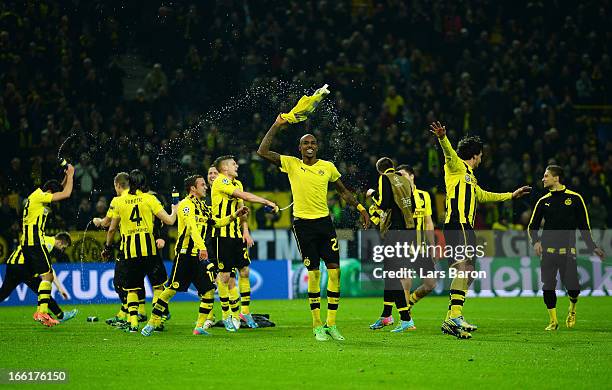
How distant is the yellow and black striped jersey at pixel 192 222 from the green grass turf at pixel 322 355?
1.27 metres

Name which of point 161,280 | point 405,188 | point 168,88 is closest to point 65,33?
point 168,88

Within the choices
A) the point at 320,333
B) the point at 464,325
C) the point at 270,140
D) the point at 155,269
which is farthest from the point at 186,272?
the point at 464,325

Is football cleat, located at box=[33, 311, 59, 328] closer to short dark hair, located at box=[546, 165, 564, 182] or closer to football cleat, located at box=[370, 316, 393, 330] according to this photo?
football cleat, located at box=[370, 316, 393, 330]

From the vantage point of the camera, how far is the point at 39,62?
1030 inches

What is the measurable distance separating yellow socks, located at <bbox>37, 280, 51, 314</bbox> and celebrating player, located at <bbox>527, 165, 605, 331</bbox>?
7.86 meters

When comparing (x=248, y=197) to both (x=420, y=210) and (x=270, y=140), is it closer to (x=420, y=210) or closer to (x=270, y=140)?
(x=270, y=140)

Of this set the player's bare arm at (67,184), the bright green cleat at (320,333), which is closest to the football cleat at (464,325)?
the bright green cleat at (320,333)

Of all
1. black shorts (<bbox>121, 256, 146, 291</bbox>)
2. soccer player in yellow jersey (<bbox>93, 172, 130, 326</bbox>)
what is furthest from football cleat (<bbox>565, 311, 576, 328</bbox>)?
soccer player in yellow jersey (<bbox>93, 172, 130, 326</bbox>)

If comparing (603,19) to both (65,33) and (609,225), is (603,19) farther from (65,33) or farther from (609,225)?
(65,33)

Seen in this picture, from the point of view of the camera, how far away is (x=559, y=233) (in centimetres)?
1491

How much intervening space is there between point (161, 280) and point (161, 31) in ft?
44.6

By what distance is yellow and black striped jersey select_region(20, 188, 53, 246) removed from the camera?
16.0 meters

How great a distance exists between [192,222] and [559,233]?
5.69 meters

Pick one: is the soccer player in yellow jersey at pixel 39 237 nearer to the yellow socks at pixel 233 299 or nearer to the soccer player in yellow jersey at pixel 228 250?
the soccer player in yellow jersey at pixel 228 250
